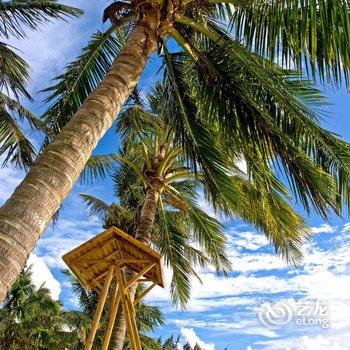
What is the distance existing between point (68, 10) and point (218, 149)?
3177 millimetres

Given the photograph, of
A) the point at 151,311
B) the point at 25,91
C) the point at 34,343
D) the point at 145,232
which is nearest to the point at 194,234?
the point at 145,232

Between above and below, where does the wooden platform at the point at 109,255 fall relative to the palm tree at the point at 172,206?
below

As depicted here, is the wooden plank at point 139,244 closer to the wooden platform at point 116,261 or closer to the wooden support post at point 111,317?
the wooden platform at point 116,261

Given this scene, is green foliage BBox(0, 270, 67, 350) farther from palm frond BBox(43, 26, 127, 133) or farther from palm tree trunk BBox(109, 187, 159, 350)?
palm frond BBox(43, 26, 127, 133)

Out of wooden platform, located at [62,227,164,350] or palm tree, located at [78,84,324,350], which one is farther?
palm tree, located at [78,84,324,350]

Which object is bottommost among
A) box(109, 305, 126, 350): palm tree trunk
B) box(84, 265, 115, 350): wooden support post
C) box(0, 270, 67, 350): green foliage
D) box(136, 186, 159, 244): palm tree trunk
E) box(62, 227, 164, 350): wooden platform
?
box(84, 265, 115, 350): wooden support post

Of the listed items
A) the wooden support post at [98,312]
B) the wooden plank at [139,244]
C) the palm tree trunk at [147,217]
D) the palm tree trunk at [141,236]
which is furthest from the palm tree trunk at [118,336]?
the wooden plank at [139,244]

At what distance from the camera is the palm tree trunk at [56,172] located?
2.67 meters

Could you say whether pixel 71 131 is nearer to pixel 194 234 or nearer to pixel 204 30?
pixel 204 30

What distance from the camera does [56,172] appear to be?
313 centimetres

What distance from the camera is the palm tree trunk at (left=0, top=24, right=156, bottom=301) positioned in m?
2.67

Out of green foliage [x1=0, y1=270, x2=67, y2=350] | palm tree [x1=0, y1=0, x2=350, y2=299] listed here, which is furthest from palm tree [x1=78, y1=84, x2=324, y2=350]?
green foliage [x1=0, y1=270, x2=67, y2=350]

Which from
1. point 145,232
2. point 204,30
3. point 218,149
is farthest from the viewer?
point 145,232

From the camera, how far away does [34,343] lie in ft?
69.7
